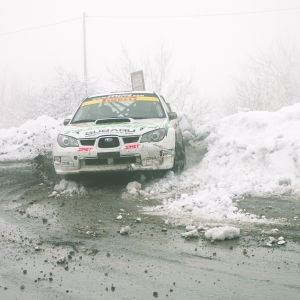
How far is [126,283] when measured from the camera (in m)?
3.17

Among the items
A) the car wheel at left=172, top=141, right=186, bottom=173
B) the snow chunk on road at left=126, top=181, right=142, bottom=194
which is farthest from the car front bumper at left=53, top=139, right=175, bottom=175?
the car wheel at left=172, top=141, right=186, bottom=173

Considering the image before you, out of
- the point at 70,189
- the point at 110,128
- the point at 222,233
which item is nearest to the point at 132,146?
the point at 110,128

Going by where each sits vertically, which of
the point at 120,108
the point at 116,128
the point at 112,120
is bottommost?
the point at 116,128

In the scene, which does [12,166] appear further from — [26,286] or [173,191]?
[26,286]

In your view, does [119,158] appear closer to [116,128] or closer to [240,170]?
[116,128]

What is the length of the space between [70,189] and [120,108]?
6.60 ft

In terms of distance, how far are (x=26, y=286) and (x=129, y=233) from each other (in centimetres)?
157

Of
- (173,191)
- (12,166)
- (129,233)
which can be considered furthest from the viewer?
(12,166)

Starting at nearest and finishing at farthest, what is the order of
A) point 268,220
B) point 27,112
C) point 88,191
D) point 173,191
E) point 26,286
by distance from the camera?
point 26,286 → point 268,220 → point 173,191 → point 88,191 → point 27,112

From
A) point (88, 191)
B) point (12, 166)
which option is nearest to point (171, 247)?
point (88, 191)

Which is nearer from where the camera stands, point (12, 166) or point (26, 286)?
point (26, 286)

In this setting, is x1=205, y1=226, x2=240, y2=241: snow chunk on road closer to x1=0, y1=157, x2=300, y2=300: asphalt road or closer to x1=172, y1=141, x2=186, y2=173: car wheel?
x1=0, y1=157, x2=300, y2=300: asphalt road

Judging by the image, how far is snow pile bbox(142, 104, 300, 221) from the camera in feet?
18.5

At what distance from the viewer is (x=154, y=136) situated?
23.2 feet
